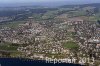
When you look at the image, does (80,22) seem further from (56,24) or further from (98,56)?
(98,56)

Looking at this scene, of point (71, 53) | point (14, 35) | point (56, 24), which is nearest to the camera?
point (71, 53)

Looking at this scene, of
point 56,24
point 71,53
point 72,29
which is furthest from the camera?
point 56,24

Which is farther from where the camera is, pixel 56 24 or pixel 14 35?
pixel 56 24

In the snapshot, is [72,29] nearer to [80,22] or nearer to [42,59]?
[80,22]

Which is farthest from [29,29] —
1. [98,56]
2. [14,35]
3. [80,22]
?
[98,56]

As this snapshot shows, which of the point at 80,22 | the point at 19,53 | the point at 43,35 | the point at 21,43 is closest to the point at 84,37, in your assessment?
the point at 43,35

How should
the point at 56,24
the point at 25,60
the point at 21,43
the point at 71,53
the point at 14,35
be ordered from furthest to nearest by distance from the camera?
1. the point at 56,24
2. the point at 14,35
3. the point at 21,43
4. the point at 71,53
5. the point at 25,60

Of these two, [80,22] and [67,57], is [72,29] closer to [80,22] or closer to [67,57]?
[80,22]

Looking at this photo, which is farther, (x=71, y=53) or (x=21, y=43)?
(x=21, y=43)

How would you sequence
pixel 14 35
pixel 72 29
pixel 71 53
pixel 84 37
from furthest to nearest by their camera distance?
pixel 72 29 → pixel 14 35 → pixel 84 37 → pixel 71 53
